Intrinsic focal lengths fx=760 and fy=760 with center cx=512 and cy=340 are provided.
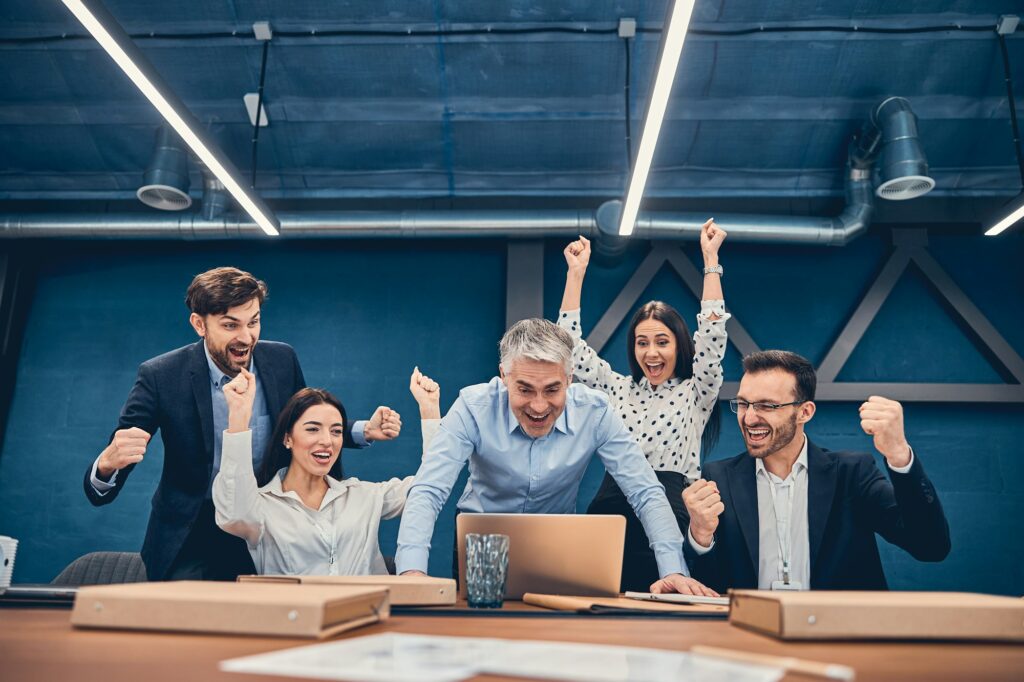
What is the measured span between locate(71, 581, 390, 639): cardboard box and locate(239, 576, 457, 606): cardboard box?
9.0 inches

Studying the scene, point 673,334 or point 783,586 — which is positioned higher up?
point 673,334

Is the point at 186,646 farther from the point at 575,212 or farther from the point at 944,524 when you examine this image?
the point at 575,212

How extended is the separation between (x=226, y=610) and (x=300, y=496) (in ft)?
5.08

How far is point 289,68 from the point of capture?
13.9 feet

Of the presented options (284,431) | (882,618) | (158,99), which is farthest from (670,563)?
(158,99)

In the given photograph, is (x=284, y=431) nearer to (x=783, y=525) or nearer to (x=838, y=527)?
(x=783, y=525)

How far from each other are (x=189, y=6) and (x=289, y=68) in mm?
569

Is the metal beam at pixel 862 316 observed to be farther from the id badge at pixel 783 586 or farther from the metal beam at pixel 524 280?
the id badge at pixel 783 586

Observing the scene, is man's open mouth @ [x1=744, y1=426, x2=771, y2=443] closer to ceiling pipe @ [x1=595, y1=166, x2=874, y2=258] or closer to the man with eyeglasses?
the man with eyeglasses

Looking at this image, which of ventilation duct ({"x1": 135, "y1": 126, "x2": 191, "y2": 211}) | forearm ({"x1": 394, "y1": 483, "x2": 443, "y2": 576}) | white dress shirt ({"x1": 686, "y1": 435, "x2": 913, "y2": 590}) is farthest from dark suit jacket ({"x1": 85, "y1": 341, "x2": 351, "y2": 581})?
ventilation duct ({"x1": 135, "y1": 126, "x2": 191, "y2": 211})

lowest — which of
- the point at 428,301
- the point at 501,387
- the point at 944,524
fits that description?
the point at 944,524

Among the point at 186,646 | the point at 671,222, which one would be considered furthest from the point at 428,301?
the point at 186,646

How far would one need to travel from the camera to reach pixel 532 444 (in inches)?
88.3

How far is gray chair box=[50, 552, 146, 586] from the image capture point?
233 centimetres
